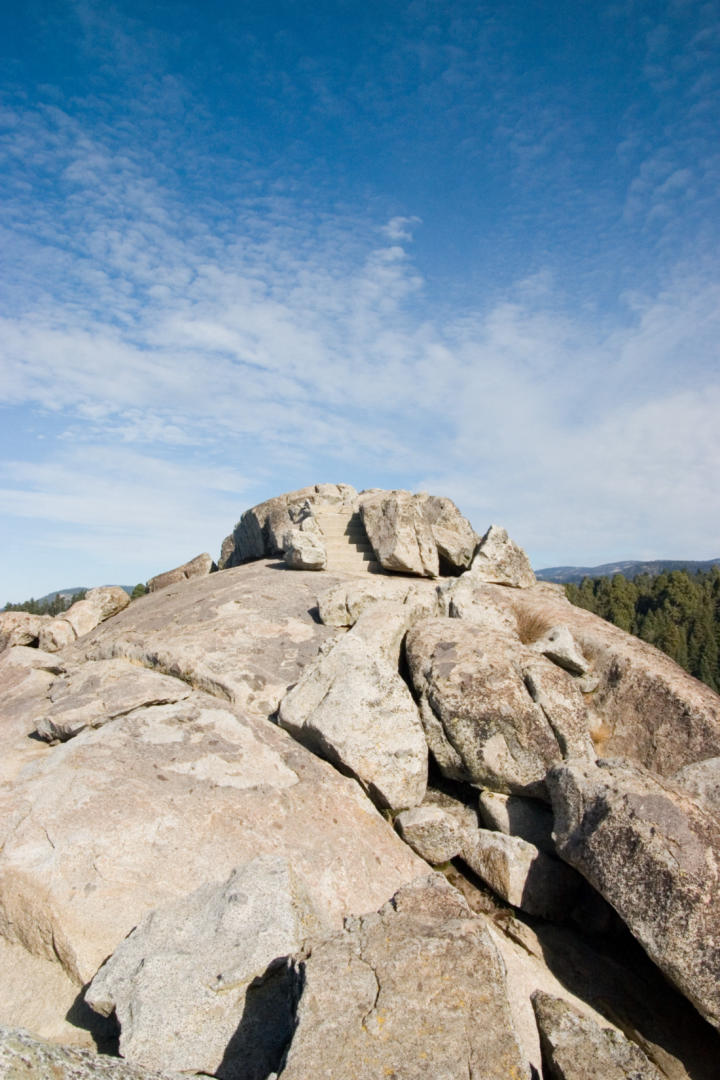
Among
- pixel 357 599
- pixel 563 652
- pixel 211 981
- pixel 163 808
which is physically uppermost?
pixel 357 599

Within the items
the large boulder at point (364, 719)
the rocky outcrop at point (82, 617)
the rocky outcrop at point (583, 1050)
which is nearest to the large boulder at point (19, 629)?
the rocky outcrop at point (82, 617)

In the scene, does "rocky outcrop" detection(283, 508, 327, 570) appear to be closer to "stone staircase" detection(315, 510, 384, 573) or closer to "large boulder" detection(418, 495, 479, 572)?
"stone staircase" detection(315, 510, 384, 573)

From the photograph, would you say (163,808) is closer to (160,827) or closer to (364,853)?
(160,827)

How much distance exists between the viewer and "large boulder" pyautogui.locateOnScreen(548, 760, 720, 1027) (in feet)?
23.0

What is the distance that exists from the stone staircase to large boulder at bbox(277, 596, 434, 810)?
27.8 feet

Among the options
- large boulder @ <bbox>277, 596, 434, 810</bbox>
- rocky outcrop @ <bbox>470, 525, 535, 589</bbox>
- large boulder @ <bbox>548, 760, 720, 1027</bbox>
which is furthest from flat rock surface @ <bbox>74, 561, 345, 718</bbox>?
large boulder @ <bbox>548, 760, 720, 1027</bbox>

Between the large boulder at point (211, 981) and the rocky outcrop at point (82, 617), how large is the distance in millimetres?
13615

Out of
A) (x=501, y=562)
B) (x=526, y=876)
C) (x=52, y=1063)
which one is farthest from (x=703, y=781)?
(x=501, y=562)

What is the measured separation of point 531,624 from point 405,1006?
9684 millimetres

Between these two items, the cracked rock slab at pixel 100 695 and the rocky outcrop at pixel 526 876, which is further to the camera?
the cracked rock slab at pixel 100 695

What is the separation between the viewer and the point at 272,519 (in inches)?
976

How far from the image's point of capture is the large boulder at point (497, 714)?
1015 cm

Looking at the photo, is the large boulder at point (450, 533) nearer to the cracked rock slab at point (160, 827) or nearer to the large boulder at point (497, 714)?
the large boulder at point (497, 714)

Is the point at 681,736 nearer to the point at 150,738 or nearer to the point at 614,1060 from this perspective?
the point at 614,1060
